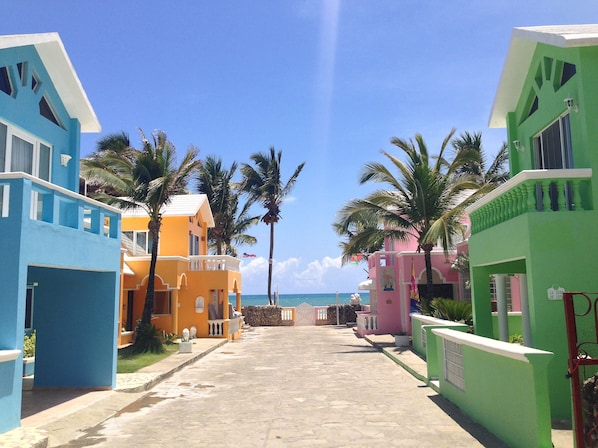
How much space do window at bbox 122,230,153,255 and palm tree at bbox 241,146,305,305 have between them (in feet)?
45.0

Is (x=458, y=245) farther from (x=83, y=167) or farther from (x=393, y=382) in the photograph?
(x=83, y=167)

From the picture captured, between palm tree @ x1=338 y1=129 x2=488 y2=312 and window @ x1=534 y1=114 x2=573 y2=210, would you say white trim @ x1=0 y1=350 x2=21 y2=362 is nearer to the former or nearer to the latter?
window @ x1=534 y1=114 x2=573 y2=210

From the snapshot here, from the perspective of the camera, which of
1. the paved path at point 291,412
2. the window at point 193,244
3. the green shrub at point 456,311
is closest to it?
the paved path at point 291,412

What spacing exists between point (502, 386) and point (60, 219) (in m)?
8.32

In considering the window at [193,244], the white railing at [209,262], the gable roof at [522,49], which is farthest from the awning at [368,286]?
the gable roof at [522,49]

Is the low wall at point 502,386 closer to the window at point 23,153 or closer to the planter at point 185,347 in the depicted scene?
the window at point 23,153

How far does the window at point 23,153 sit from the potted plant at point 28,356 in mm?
4958

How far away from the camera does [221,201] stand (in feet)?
119

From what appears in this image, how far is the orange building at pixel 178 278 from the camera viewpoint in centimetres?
2388

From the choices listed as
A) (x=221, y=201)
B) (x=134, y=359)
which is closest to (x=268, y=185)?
(x=221, y=201)

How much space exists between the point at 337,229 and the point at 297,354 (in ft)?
63.7

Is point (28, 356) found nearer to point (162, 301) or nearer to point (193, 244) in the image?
point (162, 301)

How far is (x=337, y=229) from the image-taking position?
1542 inches

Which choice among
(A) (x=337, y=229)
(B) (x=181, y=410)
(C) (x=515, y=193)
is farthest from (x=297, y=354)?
(A) (x=337, y=229)
